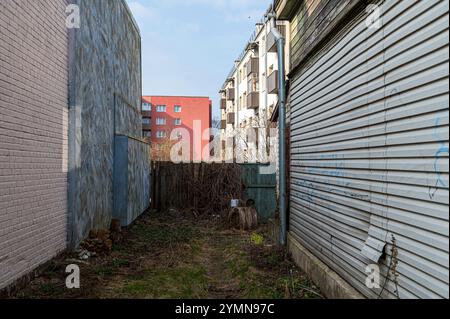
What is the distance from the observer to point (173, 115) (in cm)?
5956

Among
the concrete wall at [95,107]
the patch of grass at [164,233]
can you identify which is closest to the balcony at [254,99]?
the concrete wall at [95,107]

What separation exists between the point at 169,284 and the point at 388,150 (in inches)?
151

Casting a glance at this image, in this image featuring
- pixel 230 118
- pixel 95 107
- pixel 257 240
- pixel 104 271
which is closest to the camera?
pixel 104 271

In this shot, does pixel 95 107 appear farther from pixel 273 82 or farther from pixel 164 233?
pixel 273 82

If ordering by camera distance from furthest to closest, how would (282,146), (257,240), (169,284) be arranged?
1. (257,240)
2. (282,146)
3. (169,284)

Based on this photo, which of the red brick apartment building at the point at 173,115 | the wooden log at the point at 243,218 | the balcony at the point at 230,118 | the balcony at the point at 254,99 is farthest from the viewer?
the red brick apartment building at the point at 173,115

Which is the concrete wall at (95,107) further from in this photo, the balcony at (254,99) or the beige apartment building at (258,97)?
the balcony at (254,99)

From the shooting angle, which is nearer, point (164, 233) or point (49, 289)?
point (49, 289)

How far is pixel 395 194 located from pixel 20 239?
465cm

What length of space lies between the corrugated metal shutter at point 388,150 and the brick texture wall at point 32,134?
408 cm

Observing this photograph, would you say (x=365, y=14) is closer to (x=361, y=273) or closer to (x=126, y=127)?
(x=361, y=273)

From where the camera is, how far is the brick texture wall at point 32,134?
5.02 m

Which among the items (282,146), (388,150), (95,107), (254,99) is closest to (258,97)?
(254,99)

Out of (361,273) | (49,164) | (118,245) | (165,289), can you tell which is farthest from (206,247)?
(361,273)
